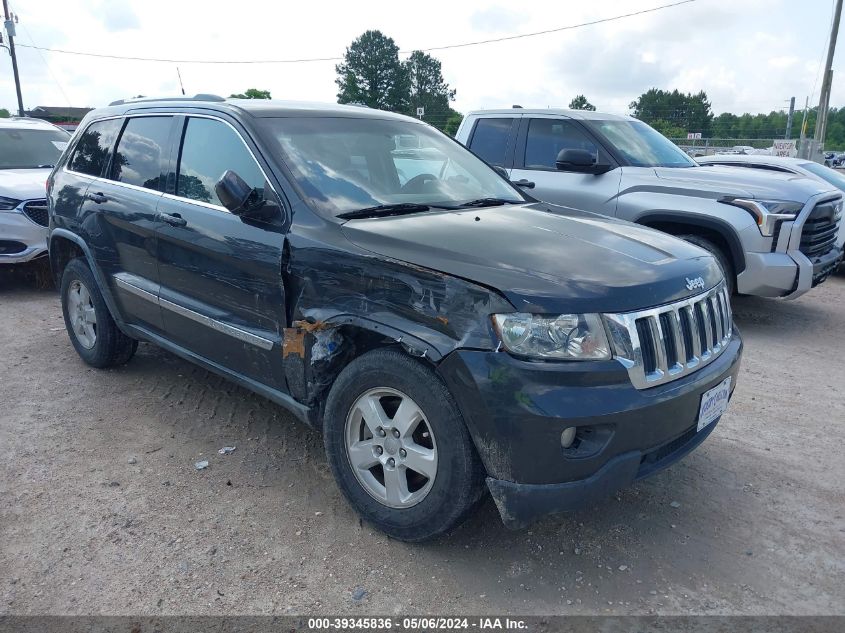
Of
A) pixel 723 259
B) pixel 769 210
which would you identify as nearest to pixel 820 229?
pixel 769 210

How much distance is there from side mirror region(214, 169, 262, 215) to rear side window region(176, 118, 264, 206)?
0.37 ft

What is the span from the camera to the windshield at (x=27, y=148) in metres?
8.59

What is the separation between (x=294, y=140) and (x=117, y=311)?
1991mm

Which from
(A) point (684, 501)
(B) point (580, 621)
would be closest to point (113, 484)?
(B) point (580, 621)

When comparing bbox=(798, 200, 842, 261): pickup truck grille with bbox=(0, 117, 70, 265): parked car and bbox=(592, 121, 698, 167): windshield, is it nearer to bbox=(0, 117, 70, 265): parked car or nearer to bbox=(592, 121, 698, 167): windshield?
bbox=(592, 121, 698, 167): windshield

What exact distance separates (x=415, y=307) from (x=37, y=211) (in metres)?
6.55

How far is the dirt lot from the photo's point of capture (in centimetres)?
269

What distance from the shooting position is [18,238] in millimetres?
7410

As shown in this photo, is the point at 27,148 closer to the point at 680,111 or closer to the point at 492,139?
the point at 492,139

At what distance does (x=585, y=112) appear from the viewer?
727cm

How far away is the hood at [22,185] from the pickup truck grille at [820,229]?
793 centimetres

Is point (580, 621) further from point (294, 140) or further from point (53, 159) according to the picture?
point (53, 159)

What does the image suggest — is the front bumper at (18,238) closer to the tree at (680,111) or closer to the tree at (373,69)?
the tree at (680,111)

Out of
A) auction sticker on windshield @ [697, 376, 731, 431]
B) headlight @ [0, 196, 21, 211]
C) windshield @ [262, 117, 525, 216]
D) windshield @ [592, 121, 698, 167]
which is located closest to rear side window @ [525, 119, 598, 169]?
windshield @ [592, 121, 698, 167]
